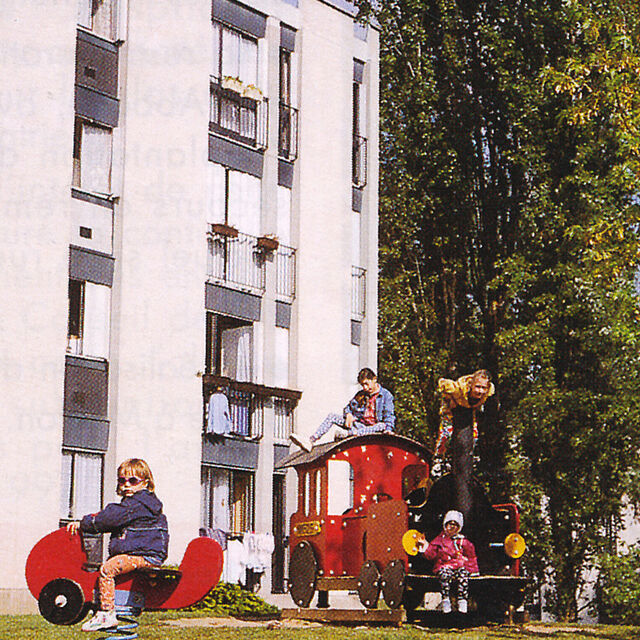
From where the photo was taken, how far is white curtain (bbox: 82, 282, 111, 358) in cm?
2845

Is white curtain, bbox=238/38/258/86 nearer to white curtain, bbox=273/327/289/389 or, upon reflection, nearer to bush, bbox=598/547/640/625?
white curtain, bbox=273/327/289/389

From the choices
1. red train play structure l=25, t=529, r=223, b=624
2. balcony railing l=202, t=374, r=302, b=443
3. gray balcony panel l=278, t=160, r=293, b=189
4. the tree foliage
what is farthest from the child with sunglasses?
gray balcony panel l=278, t=160, r=293, b=189

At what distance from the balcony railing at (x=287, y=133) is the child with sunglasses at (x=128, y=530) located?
22.4m

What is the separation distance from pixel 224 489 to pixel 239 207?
641cm

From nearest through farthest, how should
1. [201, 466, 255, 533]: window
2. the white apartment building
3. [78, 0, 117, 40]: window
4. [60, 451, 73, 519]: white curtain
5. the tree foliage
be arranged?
the white apartment building < [60, 451, 73, 519]: white curtain < [78, 0, 117, 40]: window < [201, 466, 255, 533]: window < the tree foliage

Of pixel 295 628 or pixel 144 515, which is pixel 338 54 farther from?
pixel 144 515

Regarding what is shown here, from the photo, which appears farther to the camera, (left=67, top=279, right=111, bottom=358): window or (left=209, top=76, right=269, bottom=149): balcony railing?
(left=209, top=76, right=269, bottom=149): balcony railing

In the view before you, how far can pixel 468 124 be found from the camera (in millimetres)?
38031

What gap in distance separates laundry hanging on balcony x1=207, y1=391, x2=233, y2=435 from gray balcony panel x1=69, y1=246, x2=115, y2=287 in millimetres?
3581

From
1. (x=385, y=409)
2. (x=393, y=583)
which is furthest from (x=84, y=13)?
(x=393, y=583)

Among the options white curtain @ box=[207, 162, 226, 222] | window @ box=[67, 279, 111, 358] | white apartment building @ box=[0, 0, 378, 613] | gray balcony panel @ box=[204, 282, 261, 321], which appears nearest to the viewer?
white apartment building @ box=[0, 0, 378, 613]

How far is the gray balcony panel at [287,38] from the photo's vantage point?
34.0 metres

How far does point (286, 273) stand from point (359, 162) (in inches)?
175

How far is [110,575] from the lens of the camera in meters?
11.6
